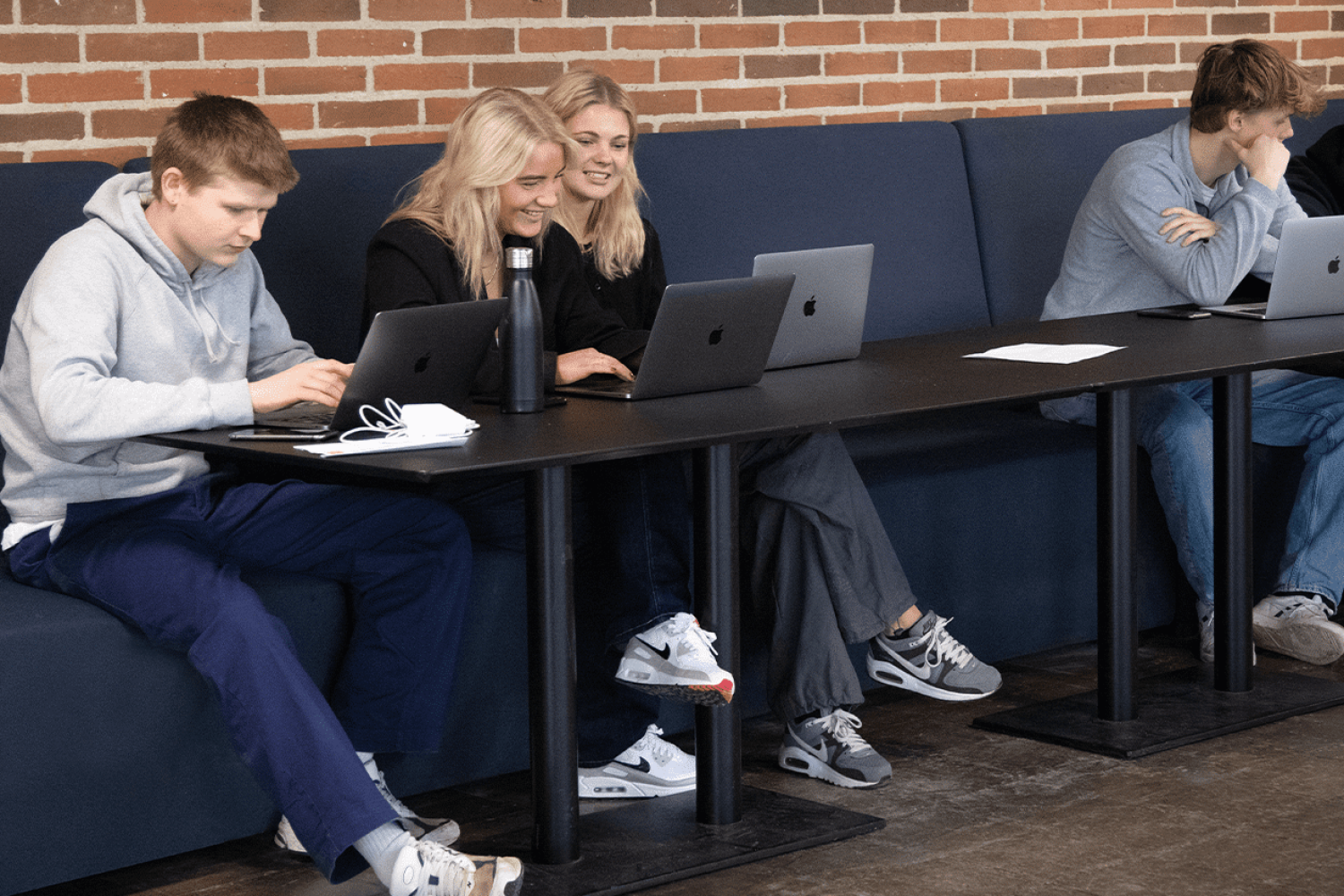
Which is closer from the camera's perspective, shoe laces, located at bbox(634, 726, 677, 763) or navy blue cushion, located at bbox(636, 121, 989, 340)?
shoe laces, located at bbox(634, 726, 677, 763)

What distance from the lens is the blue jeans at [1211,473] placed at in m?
3.18

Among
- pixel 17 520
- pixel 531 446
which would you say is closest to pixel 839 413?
pixel 531 446

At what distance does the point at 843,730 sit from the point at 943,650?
0.25 m

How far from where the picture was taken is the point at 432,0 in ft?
11.3

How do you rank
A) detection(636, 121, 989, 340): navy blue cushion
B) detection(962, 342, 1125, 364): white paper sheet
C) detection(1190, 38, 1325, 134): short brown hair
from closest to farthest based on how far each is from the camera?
1. detection(962, 342, 1125, 364): white paper sheet
2. detection(1190, 38, 1325, 134): short brown hair
3. detection(636, 121, 989, 340): navy blue cushion

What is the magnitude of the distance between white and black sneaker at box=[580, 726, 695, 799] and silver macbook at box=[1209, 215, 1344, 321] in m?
1.36

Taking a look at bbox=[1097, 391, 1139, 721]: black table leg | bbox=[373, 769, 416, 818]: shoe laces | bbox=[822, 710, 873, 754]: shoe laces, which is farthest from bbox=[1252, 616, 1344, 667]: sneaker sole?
bbox=[373, 769, 416, 818]: shoe laces

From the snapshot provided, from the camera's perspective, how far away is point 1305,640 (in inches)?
125

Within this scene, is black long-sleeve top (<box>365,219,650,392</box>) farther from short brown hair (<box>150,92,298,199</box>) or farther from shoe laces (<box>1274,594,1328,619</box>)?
shoe laces (<box>1274,594,1328,619</box>)

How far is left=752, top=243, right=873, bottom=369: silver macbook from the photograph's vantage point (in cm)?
263

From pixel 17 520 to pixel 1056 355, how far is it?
5.13ft

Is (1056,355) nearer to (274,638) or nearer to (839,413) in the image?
(839,413)

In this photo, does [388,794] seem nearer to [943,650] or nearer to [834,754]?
[834,754]

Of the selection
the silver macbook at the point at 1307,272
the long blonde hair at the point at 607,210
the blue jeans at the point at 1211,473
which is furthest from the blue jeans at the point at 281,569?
the silver macbook at the point at 1307,272
